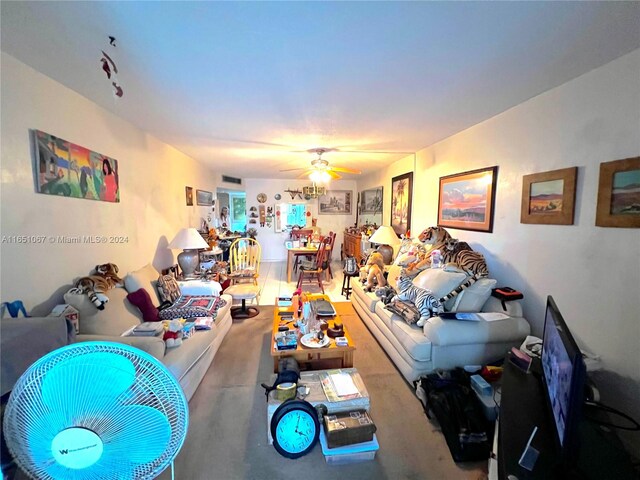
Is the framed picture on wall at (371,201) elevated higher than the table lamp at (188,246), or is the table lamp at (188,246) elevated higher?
the framed picture on wall at (371,201)

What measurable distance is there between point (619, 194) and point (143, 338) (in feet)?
10.0

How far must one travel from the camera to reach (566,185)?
1776 mm

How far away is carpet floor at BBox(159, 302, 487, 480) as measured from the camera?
138 centimetres

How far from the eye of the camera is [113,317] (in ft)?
6.27

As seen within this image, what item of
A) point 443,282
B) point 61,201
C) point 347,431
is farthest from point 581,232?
point 61,201

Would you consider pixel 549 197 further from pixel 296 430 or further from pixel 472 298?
pixel 296 430

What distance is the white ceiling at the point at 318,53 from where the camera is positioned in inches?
44.1

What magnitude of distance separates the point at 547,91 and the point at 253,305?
3.90 m

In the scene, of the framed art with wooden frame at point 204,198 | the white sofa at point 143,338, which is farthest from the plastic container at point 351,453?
the framed art with wooden frame at point 204,198

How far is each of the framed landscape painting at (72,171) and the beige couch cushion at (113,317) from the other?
0.83 m

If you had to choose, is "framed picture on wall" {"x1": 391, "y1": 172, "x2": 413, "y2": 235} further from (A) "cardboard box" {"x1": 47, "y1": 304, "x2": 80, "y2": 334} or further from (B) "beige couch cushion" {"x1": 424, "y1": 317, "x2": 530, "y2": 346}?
(A) "cardboard box" {"x1": 47, "y1": 304, "x2": 80, "y2": 334}

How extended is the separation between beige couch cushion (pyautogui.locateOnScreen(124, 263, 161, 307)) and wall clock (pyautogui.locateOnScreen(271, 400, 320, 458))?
1688mm

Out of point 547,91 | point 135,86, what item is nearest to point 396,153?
point 547,91

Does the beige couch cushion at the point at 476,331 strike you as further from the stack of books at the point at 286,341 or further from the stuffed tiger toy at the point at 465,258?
the stack of books at the point at 286,341
